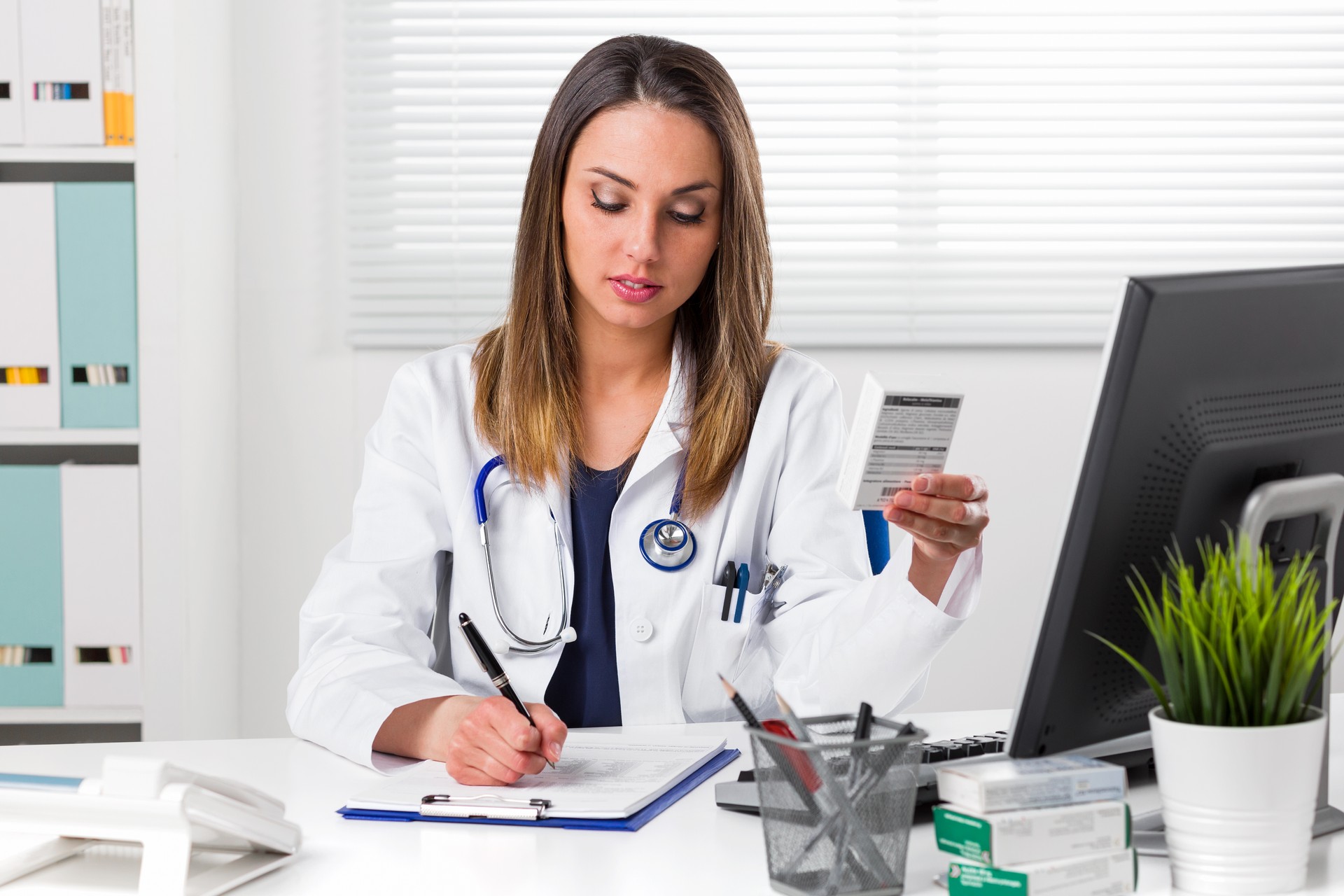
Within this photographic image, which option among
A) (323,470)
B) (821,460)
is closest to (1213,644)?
(821,460)

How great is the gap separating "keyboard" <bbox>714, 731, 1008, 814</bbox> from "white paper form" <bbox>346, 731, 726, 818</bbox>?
2.4 inches

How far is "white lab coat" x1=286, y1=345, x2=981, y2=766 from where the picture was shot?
4.66 ft

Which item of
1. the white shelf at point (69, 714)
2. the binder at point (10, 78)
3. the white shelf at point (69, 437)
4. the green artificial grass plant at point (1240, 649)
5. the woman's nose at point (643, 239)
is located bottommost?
the white shelf at point (69, 714)

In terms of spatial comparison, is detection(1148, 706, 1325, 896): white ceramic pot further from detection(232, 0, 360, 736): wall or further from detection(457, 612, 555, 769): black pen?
detection(232, 0, 360, 736): wall

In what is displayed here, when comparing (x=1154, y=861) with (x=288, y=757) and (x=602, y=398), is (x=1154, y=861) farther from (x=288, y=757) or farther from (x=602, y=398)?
(x=602, y=398)

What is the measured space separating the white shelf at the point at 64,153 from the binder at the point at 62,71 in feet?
0.04

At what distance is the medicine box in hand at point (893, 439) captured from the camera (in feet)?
3.30

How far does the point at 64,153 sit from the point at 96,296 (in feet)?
0.87

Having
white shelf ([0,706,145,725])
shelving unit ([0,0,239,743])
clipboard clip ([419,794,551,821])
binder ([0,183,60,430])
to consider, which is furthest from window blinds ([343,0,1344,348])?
clipboard clip ([419,794,551,821])

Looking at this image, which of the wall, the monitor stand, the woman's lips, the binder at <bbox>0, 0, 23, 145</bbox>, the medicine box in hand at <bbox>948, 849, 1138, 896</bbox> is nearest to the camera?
the medicine box in hand at <bbox>948, 849, 1138, 896</bbox>

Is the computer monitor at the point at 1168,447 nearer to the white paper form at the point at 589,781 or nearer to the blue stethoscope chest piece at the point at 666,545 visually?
the white paper form at the point at 589,781

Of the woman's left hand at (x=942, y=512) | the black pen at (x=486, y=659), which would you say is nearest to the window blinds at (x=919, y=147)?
the woman's left hand at (x=942, y=512)

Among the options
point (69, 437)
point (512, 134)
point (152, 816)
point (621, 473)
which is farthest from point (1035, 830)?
point (512, 134)

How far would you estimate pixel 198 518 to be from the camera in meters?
2.34
